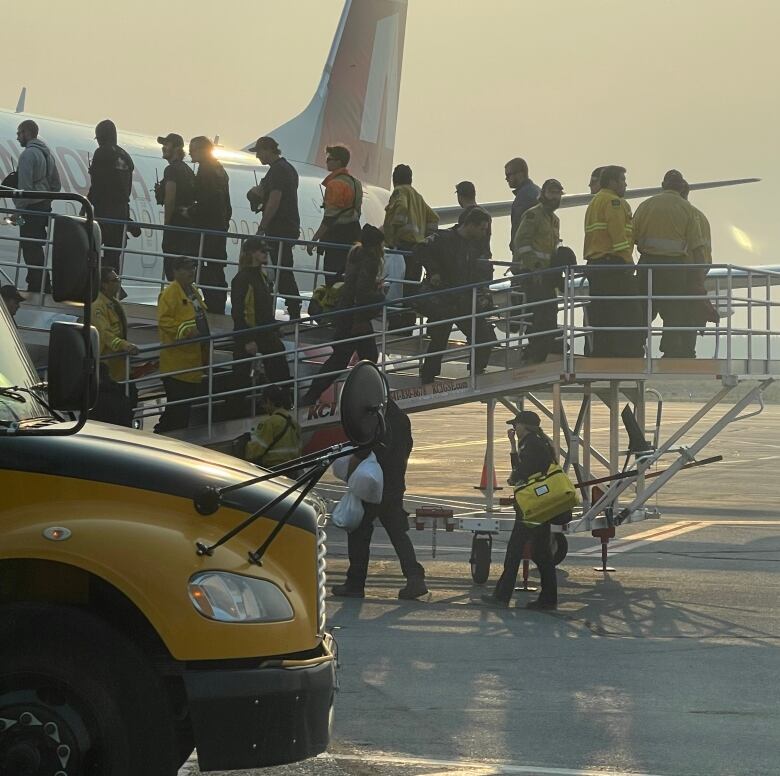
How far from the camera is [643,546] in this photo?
16266 millimetres

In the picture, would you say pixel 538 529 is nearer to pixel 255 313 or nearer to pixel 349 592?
pixel 349 592

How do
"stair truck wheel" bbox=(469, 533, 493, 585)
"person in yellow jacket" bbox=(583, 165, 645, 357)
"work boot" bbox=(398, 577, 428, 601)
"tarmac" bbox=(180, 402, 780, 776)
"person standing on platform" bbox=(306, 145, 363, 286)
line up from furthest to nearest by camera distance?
"person standing on platform" bbox=(306, 145, 363, 286) < "person in yellow jacket" bbox=(583, 165, 645, 357) < "stair truck wheel" bbox=(469, 533, 493, 585) < "work boot" bbox=(398, 577, 428, 601) < "tarmac" bbox=(180, 402, 780, 776)

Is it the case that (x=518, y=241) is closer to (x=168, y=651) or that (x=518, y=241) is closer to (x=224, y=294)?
(x=224, y=294)

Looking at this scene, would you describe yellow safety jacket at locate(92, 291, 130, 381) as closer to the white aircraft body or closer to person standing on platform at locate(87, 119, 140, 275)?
person standing on platform at locate(87, 119, 140, 275)

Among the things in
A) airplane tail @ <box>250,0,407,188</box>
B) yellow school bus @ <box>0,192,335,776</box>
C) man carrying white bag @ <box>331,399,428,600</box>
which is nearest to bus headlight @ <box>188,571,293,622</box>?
yellow school bus @ <box>0,192,335,776</box>

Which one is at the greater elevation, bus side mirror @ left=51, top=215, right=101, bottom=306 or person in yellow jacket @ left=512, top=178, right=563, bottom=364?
person in yellow jacket @ left=512, top=178, right=563, bottom=364

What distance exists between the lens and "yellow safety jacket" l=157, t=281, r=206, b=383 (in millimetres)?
14000

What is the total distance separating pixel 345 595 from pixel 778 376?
4198 millimetres

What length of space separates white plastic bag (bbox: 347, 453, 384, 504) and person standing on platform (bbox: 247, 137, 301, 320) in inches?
159

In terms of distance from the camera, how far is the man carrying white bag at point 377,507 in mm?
11898

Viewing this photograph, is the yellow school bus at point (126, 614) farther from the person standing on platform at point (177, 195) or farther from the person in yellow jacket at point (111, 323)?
the person standing on platform at point (177, 195)

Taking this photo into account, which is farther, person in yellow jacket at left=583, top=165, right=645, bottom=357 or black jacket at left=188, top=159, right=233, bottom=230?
black jacket at left=188, top=159, right=233, bottom=230

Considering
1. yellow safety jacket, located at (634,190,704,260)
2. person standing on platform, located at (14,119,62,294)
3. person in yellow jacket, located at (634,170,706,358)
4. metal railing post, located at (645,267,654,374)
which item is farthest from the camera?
Answer: person standing on platform, located at (14,119,62,294)

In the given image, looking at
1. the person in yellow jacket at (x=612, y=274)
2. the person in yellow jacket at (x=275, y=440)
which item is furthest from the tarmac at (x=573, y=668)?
the person in yellow jacket at (x=612, y=274)
